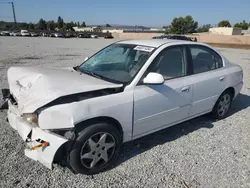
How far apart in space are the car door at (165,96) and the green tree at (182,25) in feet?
259

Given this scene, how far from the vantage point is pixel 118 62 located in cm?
345

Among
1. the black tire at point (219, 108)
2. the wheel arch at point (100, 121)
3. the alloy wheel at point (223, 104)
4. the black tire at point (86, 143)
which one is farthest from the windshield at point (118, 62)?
the alloy wheel at point (223, 104)

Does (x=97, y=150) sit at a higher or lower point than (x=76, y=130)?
lower

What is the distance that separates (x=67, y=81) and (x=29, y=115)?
0.60 m

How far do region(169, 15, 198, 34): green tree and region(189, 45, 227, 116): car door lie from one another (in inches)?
3071

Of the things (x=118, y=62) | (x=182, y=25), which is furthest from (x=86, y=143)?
(x=182, y=25)

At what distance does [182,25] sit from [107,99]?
82327mm

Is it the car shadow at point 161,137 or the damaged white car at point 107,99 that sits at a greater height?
the damaged white car at point 107,99

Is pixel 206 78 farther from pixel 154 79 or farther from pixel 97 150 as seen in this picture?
pixel 97 150

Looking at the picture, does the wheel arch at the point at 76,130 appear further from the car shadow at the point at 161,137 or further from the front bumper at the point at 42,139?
the car shadow at the point at 161,137

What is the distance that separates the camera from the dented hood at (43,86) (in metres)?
2.35

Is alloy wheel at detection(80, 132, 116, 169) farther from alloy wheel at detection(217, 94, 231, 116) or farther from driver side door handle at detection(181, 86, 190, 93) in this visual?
alloy wheel at detection(217, 94, 231, 116)

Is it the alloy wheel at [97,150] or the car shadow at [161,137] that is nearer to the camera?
the alloy wheel at [97,150]

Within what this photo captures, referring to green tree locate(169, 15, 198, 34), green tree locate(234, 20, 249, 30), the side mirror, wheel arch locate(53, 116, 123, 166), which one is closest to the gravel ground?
wheel arch locate(53, 116, 123, 166)
